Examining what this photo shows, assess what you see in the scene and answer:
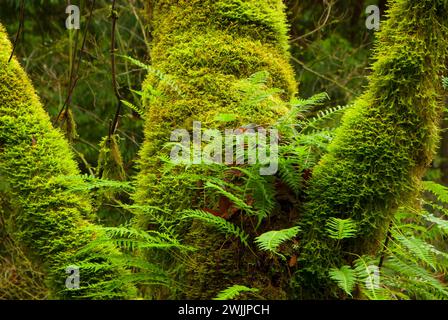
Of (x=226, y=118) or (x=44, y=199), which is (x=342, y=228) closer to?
(x=226, y=118)

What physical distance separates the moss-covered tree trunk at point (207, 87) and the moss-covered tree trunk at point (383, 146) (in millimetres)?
298

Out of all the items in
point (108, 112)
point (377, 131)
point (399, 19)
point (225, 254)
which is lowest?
point (108, 112)

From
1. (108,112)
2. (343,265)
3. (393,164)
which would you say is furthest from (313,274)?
(108,112)

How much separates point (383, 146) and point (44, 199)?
4.94 feet

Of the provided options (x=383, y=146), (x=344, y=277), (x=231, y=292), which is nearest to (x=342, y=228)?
(x=344, y=277)

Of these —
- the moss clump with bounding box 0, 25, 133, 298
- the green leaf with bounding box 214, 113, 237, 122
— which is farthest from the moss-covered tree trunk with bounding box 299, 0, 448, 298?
the moss clump with bounding box 0, 25, 133, 298

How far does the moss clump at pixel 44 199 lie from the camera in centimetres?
273

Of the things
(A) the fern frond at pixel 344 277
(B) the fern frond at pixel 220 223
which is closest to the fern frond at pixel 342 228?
(A) the fern frond at pixel 344 277

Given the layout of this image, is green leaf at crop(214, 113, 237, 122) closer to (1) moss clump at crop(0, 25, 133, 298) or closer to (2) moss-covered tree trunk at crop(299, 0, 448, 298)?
(2) moss-covered tree trunk at crop(299, 0, 448, 298)

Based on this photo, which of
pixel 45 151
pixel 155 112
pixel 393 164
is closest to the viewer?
pixel 393 164

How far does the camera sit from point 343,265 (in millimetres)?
2500

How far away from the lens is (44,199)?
2.79 metres

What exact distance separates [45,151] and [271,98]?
3.68ft

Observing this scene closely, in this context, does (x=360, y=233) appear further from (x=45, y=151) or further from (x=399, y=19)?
(x=45, y=151)
